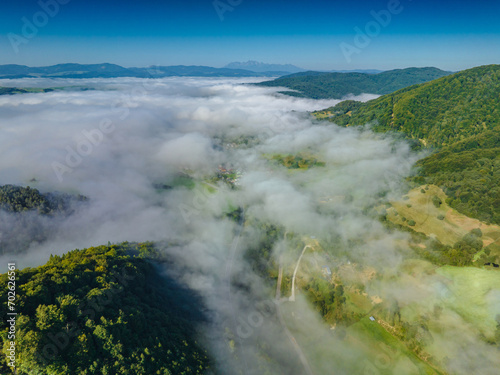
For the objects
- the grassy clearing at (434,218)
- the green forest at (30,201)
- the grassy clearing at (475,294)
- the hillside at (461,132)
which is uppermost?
the hillside at (461,132)

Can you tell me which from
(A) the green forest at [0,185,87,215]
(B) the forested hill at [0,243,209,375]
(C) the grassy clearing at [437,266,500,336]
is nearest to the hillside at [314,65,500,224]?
(C) the grassy clearing at [437,266,500,336]

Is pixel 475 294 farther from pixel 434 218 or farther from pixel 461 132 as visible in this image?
pixel 461 132

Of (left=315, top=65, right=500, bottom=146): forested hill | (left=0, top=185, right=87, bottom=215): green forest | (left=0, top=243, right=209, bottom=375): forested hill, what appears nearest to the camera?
(left=0, top=243, right=209, bottom=375): forested hill

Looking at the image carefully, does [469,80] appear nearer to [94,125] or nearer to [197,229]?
[197,229]

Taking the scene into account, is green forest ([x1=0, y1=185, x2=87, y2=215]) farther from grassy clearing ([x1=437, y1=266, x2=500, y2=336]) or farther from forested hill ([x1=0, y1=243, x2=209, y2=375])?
grassy clearing ([x1=437, y1=266, x2=500, y2=336])

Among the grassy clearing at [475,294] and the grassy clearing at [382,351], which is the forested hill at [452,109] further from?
the grassy clearing at [382,351]

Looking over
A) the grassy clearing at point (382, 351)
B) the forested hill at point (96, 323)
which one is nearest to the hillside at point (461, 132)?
the grassy clearing at point (382, 351)

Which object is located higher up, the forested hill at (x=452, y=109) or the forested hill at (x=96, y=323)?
the forested hill at (x=452, y=109)
